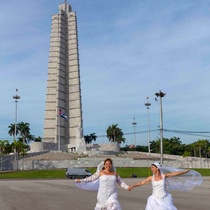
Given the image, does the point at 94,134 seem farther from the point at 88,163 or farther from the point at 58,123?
the point at 88,163

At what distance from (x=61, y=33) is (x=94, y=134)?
150 ft

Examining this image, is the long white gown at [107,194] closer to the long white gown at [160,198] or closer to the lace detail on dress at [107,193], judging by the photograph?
the lace detail on dress at [107,193]

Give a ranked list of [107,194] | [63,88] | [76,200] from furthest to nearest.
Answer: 1. [63,88]
2. [76,200]
3. [107,194]


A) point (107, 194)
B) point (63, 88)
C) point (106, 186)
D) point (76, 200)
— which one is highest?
point (63, 88)

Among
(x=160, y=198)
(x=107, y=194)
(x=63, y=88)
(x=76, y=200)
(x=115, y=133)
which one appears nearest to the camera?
(x=107, y=194)

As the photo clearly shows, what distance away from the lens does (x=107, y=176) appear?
6.96m

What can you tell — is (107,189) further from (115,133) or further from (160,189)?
(115,133)

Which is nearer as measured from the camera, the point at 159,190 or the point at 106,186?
the point at 106,186

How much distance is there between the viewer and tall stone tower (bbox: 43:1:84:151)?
8694 centimetres

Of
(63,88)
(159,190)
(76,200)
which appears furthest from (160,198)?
(63,88)

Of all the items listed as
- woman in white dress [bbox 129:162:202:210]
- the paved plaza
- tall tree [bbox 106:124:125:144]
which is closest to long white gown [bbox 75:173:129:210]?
woman in white dress [bbox 129:162:202:210]

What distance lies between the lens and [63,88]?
297 ft

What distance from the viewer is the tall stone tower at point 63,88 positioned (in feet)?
285

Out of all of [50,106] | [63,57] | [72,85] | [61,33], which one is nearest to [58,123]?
[50,106]
